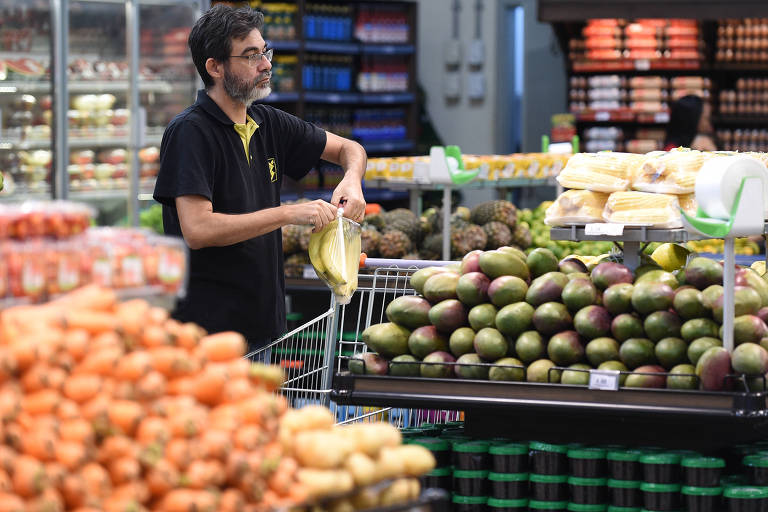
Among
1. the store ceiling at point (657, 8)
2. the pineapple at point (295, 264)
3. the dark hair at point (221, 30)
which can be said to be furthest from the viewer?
the store ceiling at point (657, 8)

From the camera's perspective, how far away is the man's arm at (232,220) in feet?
10.6

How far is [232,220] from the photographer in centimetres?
325

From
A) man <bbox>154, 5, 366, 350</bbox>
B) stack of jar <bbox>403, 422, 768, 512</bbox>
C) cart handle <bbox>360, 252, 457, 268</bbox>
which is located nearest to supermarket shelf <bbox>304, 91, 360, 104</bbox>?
cart handle <bbox>360, 252, 457, 268</bbox>

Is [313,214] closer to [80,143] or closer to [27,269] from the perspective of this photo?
[27,269]

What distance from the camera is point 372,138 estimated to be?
1077 cm

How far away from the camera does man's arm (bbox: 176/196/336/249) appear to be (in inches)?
127

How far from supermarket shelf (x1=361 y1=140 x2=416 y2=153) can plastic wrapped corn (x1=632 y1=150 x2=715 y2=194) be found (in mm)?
7314

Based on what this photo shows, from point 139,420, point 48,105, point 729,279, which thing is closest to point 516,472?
point 729,279

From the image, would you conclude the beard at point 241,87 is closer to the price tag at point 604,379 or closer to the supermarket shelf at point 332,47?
the price tag at point 604,379

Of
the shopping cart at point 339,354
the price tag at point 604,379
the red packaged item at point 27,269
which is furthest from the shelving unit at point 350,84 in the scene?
the red packaged item at point 27,269

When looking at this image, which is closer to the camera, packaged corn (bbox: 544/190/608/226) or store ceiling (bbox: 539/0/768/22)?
packaged corn (bbox: 544/190/608/226)

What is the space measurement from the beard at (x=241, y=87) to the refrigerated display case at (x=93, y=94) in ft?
15.8

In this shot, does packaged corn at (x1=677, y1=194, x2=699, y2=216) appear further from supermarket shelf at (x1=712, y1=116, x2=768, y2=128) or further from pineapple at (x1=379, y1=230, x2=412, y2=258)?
supermarket shelf at (x1=712, y1=116, x2=768, y2=128)

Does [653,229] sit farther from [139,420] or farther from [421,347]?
[139,420]
